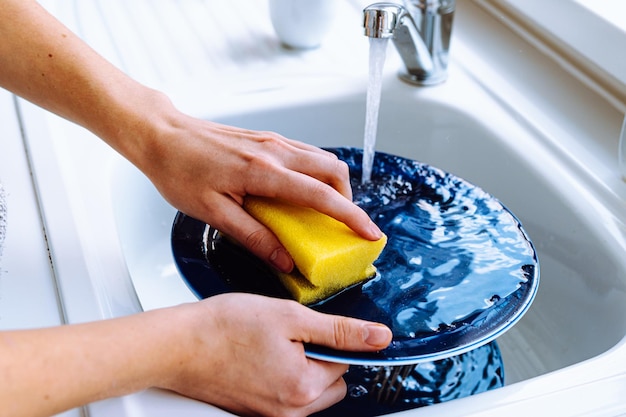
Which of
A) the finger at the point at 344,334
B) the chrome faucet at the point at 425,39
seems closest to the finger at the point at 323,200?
the finger at the point at 344,334

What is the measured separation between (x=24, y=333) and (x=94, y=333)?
46 millimetres

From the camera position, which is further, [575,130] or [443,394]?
[575,130]

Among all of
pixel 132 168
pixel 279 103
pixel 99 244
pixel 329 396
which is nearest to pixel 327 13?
pixel 279 103

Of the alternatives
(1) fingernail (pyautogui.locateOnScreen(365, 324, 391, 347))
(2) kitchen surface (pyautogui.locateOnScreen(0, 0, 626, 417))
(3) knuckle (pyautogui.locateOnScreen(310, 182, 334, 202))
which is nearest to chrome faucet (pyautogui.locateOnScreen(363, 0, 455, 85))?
(2) kitchen surface (pyautogui.locateOnScreen(0, 0, 626, 417))

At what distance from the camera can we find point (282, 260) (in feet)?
2.07

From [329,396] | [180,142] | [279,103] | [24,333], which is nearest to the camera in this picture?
[24,333]

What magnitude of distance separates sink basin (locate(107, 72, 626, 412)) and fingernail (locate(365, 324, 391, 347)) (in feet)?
0.75

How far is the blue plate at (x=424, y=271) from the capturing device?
0.60m

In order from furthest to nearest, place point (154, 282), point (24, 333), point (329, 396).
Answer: point (154, 282) → point (329, 396) → point (24, 333)

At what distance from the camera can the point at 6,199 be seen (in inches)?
29.5

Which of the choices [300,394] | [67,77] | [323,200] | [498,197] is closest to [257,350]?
[300,394]

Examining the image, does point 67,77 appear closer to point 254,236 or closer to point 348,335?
point 254,236

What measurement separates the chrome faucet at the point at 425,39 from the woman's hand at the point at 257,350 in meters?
0.48

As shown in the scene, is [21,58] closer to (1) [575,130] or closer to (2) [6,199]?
(2) [6,199]
